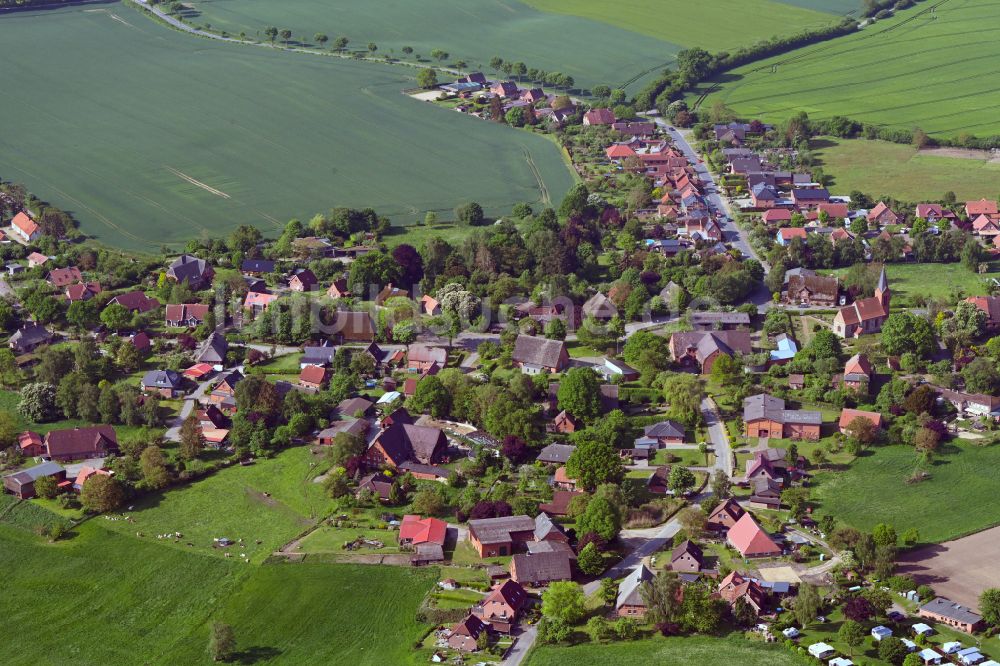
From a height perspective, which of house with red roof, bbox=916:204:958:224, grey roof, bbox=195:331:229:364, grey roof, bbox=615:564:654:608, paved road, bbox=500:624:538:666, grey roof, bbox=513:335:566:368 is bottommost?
paved road, bbox=500:624:538:666

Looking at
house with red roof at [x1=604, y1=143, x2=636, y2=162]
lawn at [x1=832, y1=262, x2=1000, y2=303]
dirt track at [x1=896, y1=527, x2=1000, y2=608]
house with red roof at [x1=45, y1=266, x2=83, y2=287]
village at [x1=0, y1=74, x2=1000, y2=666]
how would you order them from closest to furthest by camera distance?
dirt track at [x1=896, y1=527, x2=1000, y2=608] < village at [x1=0, y1=74, x2=1000, y2=666] < lawn at [x1=832, y1=262, x2=1000, y2=303] < house with red roof at [x1=45, y1=266, x2=83, y2=287] < house with red roof at [x1=604, y1=143, x2=636, y2=162]

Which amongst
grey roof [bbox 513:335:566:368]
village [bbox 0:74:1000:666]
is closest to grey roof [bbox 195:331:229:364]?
village [bbox 0:74:1000:666]

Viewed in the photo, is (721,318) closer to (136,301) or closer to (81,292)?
(136,301)

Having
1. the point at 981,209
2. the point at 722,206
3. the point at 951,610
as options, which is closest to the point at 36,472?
the point at 951,610

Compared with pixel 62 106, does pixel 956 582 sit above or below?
below

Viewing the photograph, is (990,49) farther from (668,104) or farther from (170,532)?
(170,532)

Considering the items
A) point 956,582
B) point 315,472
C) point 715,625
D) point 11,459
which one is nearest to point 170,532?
point 315,472

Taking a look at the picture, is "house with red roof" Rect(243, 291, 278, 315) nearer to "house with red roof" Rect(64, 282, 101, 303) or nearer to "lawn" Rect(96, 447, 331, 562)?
"house with red roof" Rect(64, 282, 101, 303)
